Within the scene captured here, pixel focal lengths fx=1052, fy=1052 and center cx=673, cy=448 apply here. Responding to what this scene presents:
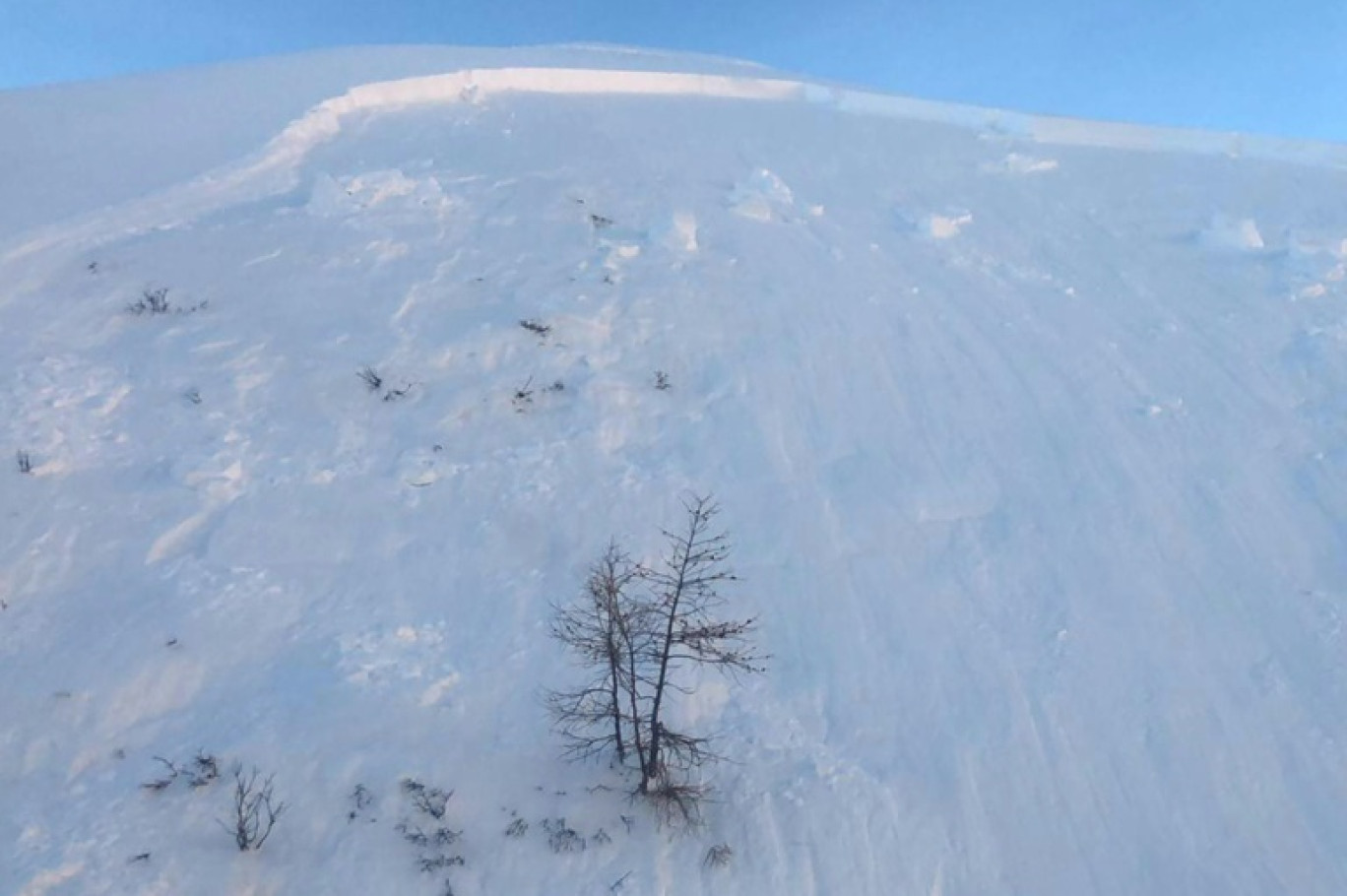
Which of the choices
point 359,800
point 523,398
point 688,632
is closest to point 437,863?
point 359,800

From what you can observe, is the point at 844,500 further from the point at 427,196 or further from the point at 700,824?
the point at 427,196

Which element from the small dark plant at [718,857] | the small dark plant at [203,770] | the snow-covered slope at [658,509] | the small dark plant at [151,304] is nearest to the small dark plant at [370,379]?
the snow-covered slope at [658,509]

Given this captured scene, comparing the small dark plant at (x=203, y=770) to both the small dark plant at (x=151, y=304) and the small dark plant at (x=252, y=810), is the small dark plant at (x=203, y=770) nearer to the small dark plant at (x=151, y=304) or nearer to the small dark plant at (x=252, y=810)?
the small dark plant at (x=252, y=810)

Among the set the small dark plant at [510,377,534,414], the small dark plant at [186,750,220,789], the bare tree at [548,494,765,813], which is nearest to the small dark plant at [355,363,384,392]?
the small dark plant at [510,377,534,414]

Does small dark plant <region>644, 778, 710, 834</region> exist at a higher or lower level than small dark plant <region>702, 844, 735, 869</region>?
higher

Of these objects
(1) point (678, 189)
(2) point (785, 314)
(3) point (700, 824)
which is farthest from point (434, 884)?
(1) point (678, 189)

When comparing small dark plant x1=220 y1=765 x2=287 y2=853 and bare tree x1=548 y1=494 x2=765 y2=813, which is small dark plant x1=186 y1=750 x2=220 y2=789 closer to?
small dark plant x1=220 y1=765 x2=287 y2=853

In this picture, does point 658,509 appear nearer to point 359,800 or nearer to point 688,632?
point 688,632
